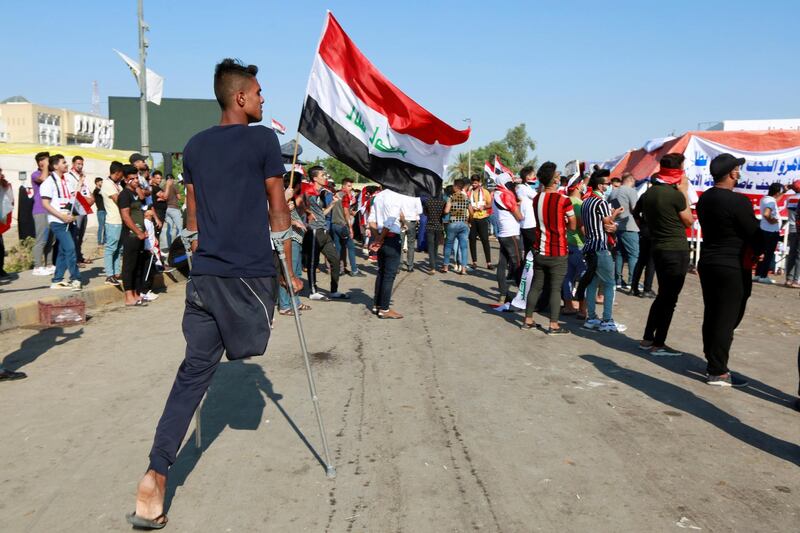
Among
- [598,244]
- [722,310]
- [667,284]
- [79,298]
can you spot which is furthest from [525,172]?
[79,298]

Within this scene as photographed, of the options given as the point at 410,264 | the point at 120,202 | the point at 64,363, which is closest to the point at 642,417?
the point at 64,363

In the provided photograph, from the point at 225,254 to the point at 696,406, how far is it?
4.05 meters

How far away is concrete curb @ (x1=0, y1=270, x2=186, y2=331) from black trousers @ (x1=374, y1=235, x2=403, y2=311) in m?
4.25

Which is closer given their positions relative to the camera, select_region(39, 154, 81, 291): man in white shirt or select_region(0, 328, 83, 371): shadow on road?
select_region(0, 328, 83, 371): shadow on road

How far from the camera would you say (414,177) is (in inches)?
304

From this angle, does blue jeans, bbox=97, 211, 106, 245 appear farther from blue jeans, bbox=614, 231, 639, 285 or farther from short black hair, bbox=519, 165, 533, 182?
blue jeans, bbox=614, 231, 639, 285

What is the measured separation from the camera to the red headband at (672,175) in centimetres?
745

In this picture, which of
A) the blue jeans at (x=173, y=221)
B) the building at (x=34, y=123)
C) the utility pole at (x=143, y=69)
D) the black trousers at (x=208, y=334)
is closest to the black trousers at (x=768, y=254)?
the blue jeans at (x=173, y=221)

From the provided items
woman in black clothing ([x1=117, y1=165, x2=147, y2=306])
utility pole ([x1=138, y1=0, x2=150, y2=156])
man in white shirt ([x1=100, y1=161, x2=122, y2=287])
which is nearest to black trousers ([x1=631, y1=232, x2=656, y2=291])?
woman in black clothing ([x1=117, y1=165, x2=147, y2=306])

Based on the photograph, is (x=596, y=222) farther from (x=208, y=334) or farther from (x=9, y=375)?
(x=9, y=375)

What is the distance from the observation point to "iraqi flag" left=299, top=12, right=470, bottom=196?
660 cm

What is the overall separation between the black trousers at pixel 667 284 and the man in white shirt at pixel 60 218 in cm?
822

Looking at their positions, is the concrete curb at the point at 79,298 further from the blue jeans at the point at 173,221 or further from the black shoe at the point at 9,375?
the black shoe at the point at 9,375

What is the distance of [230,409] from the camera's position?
17.3ft
